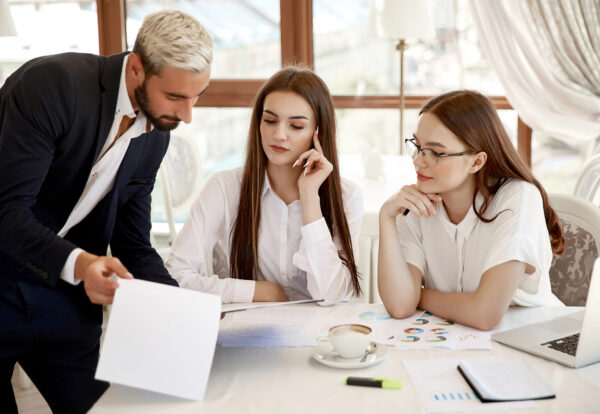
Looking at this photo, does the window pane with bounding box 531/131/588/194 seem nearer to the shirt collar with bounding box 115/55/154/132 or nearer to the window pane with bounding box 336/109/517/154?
the window pane with bounding box 336/109/517/154

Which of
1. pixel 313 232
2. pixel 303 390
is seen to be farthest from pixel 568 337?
pixel 313 232

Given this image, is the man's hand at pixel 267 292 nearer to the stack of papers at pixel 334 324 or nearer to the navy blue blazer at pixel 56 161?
the stack of papers at pixel 334 324

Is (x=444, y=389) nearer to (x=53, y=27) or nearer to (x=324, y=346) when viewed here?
(x=324, y=346)

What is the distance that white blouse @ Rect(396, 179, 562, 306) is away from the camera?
5.30 ft

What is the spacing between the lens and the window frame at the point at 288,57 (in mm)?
4039

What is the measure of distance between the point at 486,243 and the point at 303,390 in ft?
2.41

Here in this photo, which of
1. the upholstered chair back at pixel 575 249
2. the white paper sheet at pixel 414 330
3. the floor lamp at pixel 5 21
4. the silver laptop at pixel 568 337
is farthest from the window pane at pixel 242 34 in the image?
the silver laptop at pixel 568 337

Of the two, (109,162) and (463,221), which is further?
(463,221)

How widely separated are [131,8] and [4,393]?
3.32 m

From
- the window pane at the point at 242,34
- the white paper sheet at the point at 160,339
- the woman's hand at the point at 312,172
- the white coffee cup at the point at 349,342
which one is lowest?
the white coffee cup at the point at 349,342

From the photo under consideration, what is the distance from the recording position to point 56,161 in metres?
1.49

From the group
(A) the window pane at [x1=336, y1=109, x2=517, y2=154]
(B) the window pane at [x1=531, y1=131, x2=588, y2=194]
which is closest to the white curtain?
(B) the window pane at [x1=531, y1=131, x2=588, y2=194]

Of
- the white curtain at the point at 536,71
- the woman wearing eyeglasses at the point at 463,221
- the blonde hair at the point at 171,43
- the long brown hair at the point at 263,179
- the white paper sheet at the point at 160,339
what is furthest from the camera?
the white curtain at the point at 536,71

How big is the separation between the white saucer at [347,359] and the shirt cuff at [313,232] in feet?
1.70
